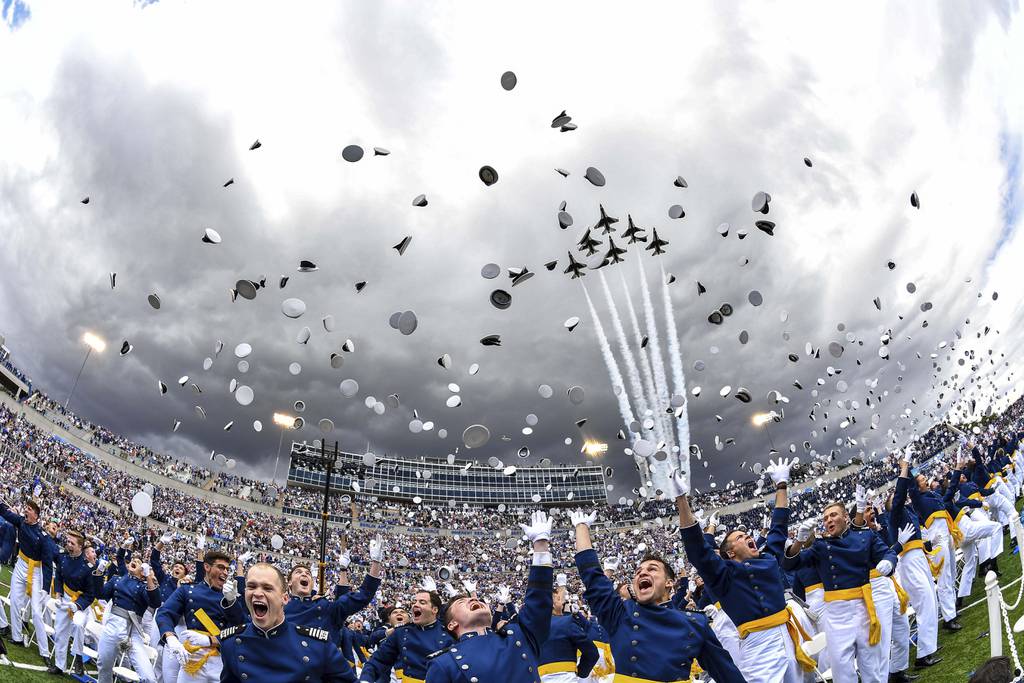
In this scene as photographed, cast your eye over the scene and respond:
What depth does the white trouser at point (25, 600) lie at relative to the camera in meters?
10.2

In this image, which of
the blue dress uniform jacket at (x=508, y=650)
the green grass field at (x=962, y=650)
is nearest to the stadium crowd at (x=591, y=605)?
the blue dress uniform jacket at (x=508, y=650)

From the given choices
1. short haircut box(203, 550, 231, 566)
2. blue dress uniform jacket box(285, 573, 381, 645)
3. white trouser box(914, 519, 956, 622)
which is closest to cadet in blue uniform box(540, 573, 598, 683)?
blue dress uniform jacket box(285, 573, 381, 645)

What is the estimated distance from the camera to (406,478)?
4023 inches

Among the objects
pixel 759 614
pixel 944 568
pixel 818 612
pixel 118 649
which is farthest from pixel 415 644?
pixel 944 568

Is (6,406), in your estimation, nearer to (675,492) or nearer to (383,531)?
(383,531)

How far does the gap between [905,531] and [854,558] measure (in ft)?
10.6

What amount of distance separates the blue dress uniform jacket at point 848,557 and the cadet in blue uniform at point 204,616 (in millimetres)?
6493

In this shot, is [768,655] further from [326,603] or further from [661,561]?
[326,603]

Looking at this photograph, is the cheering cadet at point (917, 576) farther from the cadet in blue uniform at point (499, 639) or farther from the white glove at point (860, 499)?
the cadet in blue uniform at point (499, 639)

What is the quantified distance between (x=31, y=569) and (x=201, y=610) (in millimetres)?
6525

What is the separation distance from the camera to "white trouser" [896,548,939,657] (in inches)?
309

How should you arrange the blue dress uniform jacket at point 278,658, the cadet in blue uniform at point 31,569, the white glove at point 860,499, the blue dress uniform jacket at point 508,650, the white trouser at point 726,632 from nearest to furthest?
1. the blue dress uniform jacket at point 508,650
2. the blue dress uniform jacket at point 278,658
3. the white trouser at point 726,632
4. the white glove at point 860,499
5. the cadet in blue uniform at point 31,569

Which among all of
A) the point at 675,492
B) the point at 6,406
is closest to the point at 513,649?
the point at 675,492

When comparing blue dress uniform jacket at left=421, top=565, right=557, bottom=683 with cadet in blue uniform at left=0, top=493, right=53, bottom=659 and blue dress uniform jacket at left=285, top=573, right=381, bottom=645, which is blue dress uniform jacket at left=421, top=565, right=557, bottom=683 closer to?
blue dress uniform jacket at left=285, top=573, right=381, bottom=645
